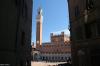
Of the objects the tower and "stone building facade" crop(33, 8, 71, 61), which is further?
the tower

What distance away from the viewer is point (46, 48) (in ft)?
364

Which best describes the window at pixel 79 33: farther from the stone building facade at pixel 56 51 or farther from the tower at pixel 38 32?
the tower at pixel 38 32

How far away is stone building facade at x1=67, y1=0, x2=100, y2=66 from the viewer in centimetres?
1972

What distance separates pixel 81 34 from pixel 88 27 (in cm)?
184

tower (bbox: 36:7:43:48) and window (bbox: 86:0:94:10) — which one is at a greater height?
tower (bbox: 36:7:43:48)

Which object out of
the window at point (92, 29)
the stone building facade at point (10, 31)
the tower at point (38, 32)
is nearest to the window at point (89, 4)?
the window at point (92, 29)

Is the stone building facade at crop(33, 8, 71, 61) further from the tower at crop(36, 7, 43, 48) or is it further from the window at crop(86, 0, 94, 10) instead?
the window at crop(86, 0, 94, 10)

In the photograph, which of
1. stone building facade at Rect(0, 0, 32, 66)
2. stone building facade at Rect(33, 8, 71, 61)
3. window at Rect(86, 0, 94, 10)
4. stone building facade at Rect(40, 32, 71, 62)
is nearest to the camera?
stone building facade at Rect(0, 0, 32, 66)

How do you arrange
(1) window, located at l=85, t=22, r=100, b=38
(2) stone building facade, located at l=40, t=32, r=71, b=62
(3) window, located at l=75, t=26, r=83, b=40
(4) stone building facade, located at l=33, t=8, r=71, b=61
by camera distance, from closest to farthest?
(1) window, located at l=85, t=22, r=100, b=38
(3) window, located at l=75, t=26, r=83, b=40
(2) stone building facade, located at l=40, t=32, r=71, b=62
(4) stone building facade, located at l=33, t=8, r=71, b=61

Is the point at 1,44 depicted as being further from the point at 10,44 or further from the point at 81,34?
the point at 81,34

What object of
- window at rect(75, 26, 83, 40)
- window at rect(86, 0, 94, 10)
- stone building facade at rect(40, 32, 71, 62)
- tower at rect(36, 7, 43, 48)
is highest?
tower at rect(36, 7, 43, 48)

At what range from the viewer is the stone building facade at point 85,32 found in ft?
64.7

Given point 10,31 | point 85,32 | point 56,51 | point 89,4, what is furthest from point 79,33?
point 56,51

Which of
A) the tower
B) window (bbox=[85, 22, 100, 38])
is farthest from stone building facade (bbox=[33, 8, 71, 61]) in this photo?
window (bbox=[85, 22, 100, 38])
